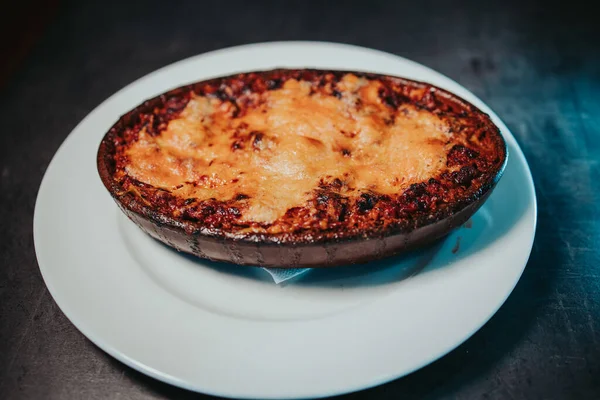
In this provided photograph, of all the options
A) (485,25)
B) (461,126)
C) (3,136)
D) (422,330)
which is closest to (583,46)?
(485,25)

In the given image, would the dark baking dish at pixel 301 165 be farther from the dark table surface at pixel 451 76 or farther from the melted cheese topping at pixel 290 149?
the dark table surface at pixel 451 76

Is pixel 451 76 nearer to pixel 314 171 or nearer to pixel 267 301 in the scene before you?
pixel 314 171

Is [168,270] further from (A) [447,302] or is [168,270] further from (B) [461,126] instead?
(B) [461,126]

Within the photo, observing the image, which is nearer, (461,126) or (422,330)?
(422,330)

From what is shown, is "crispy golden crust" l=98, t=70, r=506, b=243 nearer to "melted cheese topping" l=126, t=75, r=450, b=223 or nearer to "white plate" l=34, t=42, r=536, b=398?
"melted cheese topping" l=126, t=75, r=450, b=223

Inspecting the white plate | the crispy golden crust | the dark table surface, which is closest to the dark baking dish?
the crispy golden crust

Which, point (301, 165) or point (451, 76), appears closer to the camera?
point (301, 165)

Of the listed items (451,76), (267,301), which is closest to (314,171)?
(267,301)
